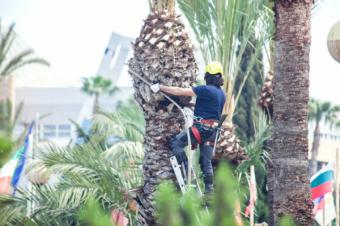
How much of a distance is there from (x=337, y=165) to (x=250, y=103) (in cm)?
1444

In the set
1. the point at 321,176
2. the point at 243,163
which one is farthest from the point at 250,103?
the point at 243,163

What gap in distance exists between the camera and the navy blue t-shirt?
13000 mm

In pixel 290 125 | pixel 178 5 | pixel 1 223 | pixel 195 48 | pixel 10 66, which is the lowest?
pixel 1 223

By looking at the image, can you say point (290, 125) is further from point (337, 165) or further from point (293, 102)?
point (337, 165)

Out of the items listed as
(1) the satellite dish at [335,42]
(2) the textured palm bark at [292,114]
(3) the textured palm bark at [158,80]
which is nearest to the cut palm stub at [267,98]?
(3) the textured palm bark at [158,80]

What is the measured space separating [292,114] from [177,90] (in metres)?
1.43

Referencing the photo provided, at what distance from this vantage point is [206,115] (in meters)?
13.1

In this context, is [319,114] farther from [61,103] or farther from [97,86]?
[61,103]

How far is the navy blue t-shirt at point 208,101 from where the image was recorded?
13.0m

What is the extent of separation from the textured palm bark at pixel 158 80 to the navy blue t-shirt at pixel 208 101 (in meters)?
0.92

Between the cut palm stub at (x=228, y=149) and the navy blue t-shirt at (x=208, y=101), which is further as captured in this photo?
the cut palm stub at (x=228, y=149)

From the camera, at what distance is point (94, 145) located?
1767cm

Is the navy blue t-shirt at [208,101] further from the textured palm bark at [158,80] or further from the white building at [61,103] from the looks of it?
the white building at [61,103]

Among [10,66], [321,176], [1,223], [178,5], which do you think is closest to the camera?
[1,223]
